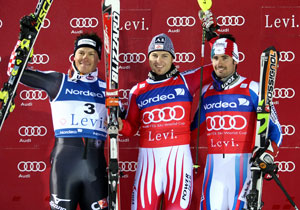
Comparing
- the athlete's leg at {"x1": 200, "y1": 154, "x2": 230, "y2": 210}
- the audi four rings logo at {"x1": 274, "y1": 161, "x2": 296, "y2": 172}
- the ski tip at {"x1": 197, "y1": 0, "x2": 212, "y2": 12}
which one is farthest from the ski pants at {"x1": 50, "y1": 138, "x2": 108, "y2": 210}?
the audi four rings logo at {"x1": 274, "y1": 161, "x2": 296, "y2": 172}

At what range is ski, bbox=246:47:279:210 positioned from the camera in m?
3.83

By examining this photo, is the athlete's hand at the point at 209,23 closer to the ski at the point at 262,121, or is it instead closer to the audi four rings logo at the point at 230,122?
the ski at the point at 262,121

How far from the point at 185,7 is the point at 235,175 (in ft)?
7.64

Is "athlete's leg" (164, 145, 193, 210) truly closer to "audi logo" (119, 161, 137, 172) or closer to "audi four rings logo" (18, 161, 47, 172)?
"audi logo" (119, 161, 137, 172)

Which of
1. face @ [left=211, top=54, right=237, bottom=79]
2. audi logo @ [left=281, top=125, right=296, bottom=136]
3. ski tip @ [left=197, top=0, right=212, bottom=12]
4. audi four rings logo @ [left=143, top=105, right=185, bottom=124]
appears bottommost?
audi logo @ [left=281, top=125, right=296, bottom=136]

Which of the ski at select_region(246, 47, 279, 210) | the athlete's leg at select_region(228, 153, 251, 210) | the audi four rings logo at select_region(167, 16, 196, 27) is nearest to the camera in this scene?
the ski at select_region(246, 47, 279, 210)

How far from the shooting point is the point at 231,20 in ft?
17.4

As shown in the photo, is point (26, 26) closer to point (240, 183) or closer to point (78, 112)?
point (78, 112)

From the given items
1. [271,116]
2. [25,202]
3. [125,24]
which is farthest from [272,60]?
[25,202]

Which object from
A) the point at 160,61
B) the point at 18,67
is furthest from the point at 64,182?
the point at 160,61

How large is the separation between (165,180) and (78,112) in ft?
3.63

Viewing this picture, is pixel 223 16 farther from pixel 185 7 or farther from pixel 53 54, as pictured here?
pixel 53 54

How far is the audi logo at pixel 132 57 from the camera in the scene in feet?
17.6

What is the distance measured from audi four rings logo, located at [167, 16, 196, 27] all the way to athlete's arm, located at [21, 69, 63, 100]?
166 centimetres
